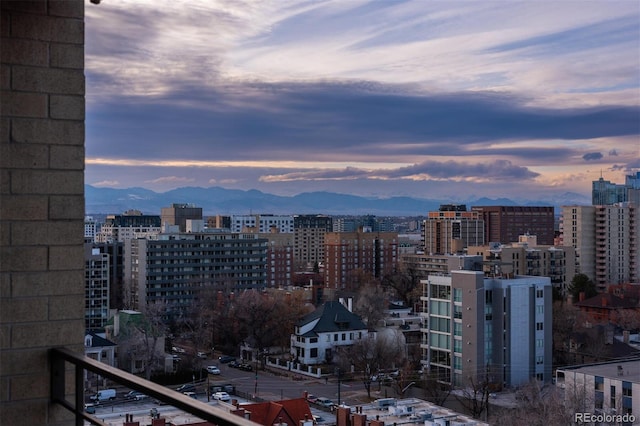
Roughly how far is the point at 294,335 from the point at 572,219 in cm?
1516

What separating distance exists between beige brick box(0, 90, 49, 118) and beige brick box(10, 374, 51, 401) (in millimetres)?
398

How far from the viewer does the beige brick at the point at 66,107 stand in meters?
1.20

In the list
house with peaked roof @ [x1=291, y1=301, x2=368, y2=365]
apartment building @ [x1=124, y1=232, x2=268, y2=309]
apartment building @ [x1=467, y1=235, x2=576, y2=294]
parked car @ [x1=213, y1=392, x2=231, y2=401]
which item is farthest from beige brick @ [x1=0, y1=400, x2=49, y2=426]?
apartment building @ [x1=467, y1=235, x2=576, y2=294]

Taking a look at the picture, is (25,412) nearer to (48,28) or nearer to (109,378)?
(109,378)

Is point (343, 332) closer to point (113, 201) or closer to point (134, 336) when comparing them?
point (134, 336)

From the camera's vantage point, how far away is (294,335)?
50.1 ft

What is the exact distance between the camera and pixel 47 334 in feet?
3.90

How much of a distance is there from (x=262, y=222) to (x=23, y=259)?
143 feet

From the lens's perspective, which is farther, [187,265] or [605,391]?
[187,265]

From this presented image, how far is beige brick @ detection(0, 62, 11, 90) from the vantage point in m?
1.16

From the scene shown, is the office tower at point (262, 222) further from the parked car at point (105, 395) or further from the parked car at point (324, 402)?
the parked car at point (105, 395)

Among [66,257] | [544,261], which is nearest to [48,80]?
[66,257]

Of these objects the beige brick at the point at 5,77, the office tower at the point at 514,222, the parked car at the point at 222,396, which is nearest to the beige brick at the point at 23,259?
the beige brick at the point at 5,77

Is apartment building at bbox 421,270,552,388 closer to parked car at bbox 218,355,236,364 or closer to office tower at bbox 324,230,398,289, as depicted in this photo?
parked car at bbox 218,355,236,364
